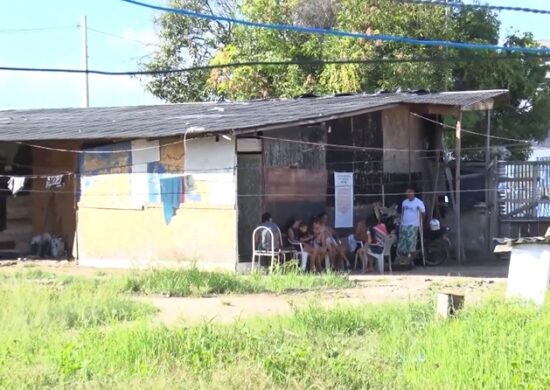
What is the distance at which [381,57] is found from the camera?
2441 centimetres

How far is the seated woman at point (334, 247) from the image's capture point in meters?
17.4

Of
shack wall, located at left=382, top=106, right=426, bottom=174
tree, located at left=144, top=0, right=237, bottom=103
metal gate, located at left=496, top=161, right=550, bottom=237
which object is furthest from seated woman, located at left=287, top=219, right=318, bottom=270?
tree, located at left=144, top=0, right=237, bottom=103

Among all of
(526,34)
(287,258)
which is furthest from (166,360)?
(526,34)

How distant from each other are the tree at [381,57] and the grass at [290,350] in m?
13.4

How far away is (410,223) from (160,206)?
210 inches

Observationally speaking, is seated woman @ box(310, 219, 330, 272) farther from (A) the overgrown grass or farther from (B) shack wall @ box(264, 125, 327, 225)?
(A) the overgrown grass

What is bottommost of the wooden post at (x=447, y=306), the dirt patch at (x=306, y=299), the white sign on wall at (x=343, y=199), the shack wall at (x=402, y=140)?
the dirt patch at (x=306, y=299)

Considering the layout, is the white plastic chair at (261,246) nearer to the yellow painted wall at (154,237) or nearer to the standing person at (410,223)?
the yellow painted wall at (154,237)

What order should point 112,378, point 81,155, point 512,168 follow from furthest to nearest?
point 512,168
point 81,155
point 112,378

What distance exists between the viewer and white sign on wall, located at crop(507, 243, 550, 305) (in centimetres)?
1036

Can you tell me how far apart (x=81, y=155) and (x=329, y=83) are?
9086 mm

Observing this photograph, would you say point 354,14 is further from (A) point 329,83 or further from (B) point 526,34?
(B) point 526,34

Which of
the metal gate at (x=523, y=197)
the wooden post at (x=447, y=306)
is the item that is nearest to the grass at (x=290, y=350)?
the wooden post at (x=447, y=306)

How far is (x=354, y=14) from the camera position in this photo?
24.5m
